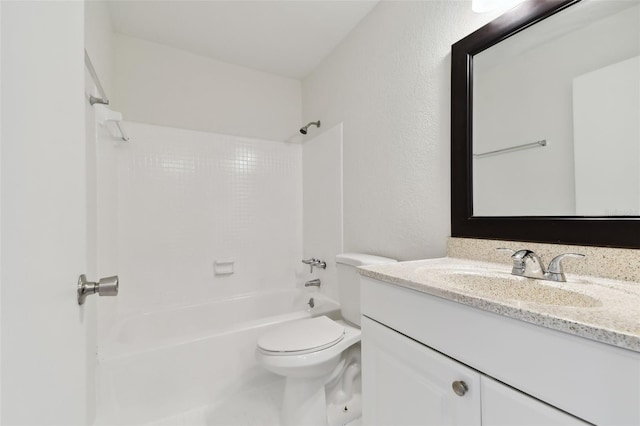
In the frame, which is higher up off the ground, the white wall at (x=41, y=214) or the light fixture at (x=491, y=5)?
the light fixture at (x=491, y=5)

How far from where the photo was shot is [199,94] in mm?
2178

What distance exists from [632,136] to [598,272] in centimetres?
40

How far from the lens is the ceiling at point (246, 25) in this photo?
1.65 meters

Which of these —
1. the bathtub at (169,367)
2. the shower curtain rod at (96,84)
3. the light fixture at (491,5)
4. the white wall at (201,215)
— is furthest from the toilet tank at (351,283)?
the shower curtain rod at (96,84)

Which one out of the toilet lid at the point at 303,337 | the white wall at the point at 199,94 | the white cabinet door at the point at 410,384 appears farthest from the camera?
the white wall at the point at 199,94

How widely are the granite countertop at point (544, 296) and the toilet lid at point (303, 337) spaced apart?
549 millimetres

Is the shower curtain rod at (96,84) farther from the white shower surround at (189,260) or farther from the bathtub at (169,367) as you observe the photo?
the bathtub at (169,367)

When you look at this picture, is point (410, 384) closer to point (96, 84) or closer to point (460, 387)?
point (460, 387)

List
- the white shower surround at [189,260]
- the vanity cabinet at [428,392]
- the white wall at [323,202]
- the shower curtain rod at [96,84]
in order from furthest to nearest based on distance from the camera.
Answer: the white wall at [323,202], the white shower surround at [189,260], the shower curtain rod at [96,84], the vanity cabinet at [428,392]

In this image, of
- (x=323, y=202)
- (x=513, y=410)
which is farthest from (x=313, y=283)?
(x=513, y=410)

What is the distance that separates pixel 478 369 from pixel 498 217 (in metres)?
0.65

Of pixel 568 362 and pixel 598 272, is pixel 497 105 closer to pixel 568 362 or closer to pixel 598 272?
pixel 598 272

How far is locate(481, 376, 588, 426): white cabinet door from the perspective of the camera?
497mm

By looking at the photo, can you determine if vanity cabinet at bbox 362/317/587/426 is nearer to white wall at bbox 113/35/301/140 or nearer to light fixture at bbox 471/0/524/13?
light fixture at bbox 471/0/524/13
